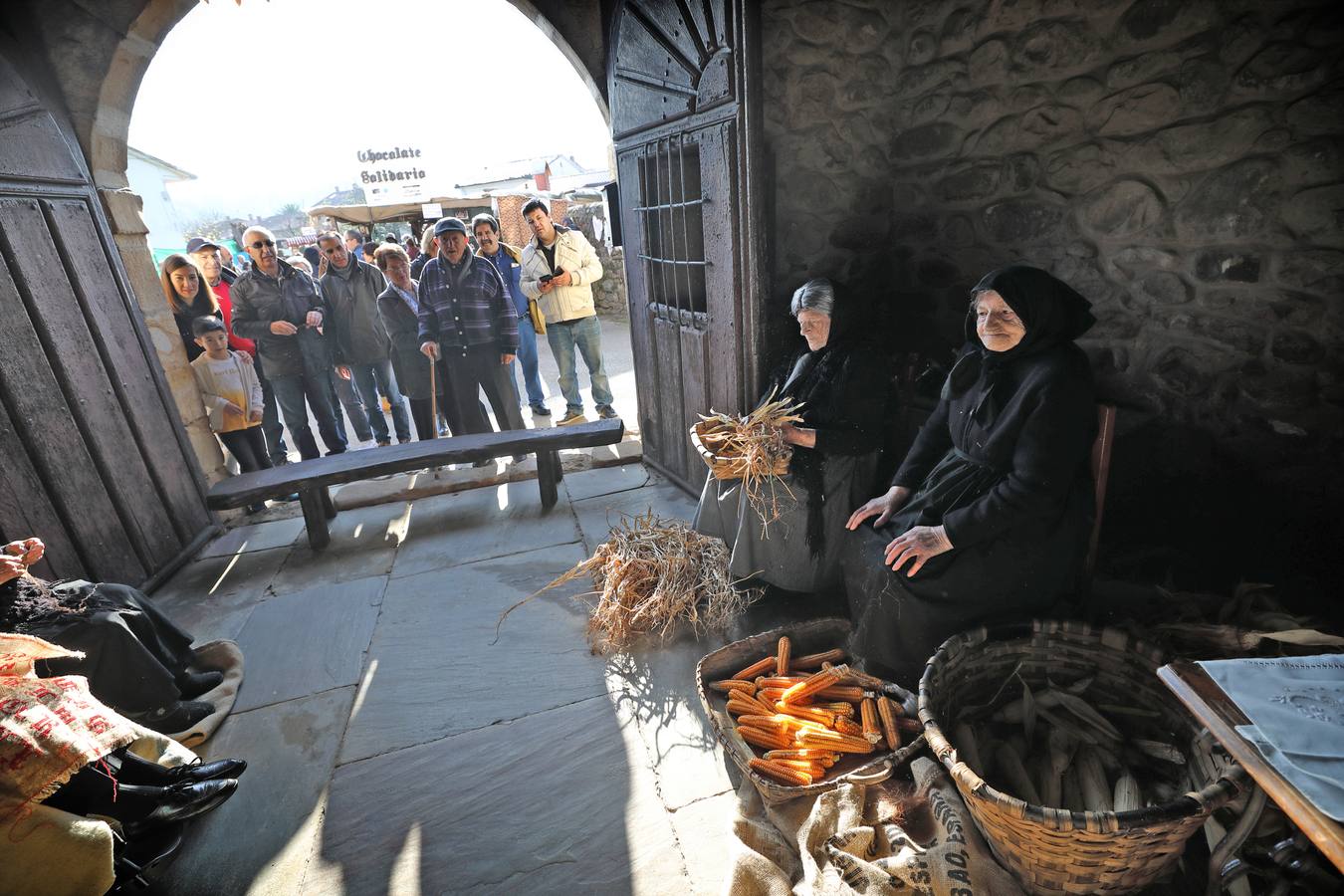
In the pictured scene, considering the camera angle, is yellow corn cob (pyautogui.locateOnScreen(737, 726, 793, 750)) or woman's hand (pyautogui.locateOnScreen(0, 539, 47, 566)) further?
woman's hand (pyautogui.locateOnScreen(0, 539, 47, 566))

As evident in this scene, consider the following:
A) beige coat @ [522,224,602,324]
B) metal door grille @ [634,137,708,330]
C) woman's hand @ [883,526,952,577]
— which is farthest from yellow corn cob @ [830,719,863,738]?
beige coat @ [522,224,602,324]

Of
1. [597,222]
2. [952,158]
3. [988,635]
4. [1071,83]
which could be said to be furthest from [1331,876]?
[597,222]

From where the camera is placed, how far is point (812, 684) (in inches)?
101

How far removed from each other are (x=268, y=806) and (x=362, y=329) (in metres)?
4.41

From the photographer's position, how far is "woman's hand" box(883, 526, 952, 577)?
7.92 ft

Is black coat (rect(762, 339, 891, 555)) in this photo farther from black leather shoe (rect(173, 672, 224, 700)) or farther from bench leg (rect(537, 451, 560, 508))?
black leather shoe (rect(173, 672, 224, 700))

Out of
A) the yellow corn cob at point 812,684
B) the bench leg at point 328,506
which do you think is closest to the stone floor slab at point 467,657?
the yellow corn cob at point 812,684

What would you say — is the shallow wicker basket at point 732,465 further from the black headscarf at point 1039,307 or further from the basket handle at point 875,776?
the basket handle at point 875,776

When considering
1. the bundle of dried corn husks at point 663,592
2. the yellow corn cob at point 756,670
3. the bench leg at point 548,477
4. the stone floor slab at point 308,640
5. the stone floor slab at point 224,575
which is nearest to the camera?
the yellow corn cob at point 756,670

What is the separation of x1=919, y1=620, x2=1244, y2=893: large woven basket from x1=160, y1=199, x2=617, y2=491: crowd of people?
4.63m

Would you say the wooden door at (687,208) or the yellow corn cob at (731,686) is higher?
the wooden door at (687,208)

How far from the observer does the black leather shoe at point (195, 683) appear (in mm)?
3061

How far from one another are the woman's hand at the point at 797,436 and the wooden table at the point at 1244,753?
1845mm

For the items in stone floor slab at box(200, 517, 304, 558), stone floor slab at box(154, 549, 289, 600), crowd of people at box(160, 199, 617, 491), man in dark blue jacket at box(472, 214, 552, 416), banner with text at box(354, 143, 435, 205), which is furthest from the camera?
banner with text at box(354, 143, 435, 205)
